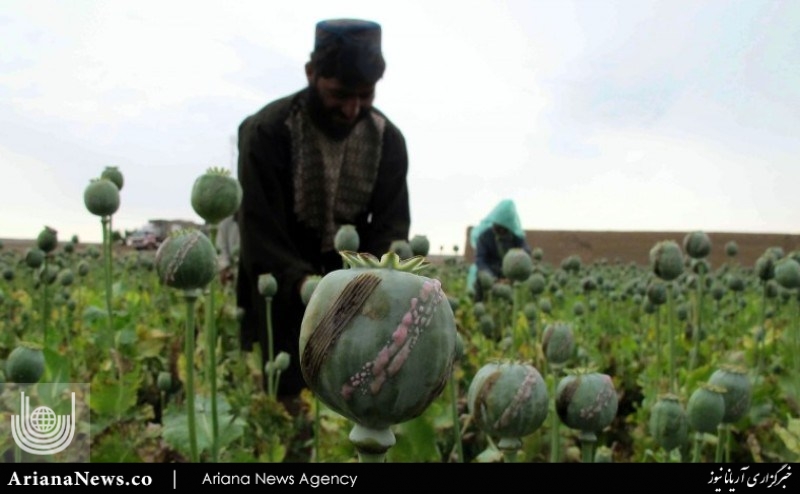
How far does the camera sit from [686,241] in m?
1.81

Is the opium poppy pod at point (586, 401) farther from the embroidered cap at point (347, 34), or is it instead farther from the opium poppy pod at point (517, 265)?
the embroidered cap at point (347, 34)

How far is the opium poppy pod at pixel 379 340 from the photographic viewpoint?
0.45m

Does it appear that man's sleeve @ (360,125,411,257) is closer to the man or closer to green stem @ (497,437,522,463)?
the man

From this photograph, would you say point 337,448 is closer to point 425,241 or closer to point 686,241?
point 425,241

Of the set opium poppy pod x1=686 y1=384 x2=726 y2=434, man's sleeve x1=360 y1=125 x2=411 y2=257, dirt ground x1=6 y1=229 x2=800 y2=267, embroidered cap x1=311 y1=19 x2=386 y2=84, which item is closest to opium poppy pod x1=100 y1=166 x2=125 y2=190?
opium poppy pod x1=686 y1=384 x2=726 y2=434

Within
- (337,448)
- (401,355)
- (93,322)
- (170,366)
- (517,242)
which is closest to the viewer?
(401,355)

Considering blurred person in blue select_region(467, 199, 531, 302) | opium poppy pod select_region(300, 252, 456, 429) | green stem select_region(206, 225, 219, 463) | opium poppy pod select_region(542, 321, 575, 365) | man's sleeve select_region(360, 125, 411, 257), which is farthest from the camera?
blurred person in blue select_region(467, 199, 531, 302)
